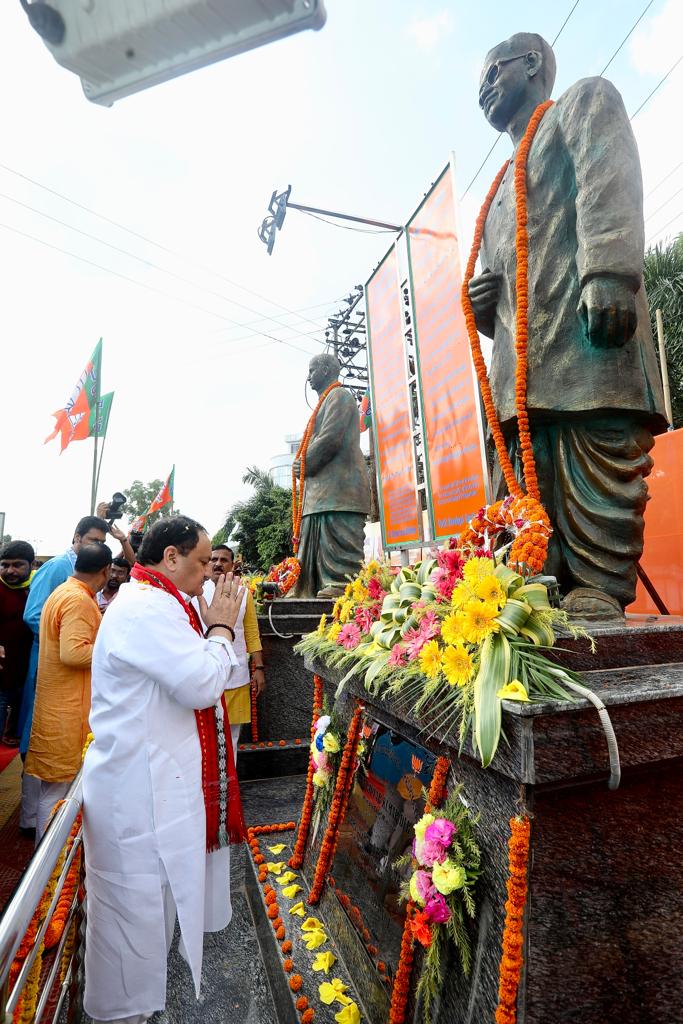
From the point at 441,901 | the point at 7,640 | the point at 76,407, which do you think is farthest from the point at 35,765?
the point at 76,407

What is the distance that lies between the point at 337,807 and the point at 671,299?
50.3 ft

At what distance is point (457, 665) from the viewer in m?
1.54

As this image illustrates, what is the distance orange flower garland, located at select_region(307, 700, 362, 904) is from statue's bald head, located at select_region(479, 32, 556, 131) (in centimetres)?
273

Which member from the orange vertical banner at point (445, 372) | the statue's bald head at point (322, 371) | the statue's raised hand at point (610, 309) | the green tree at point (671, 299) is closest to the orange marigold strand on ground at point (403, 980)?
the statue's raised hand at point (610, 309)

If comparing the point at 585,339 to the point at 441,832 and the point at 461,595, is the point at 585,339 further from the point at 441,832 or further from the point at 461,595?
the point at 441,832

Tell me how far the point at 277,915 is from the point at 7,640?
2869 mm

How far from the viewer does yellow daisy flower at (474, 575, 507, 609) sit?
1.56 metres

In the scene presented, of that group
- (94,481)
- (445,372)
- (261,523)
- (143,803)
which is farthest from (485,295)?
(261,523)

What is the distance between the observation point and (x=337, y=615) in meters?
2.92

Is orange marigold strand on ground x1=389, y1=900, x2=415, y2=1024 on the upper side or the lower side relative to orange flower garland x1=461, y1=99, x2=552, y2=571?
lower

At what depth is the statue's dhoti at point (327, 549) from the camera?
5941 mm

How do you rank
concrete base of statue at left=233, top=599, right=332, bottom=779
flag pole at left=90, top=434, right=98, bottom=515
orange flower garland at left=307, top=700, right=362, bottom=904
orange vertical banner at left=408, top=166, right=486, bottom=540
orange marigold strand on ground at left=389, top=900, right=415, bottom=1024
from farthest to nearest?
flag pole at left=90, top=434, right=98, bottom=515 < concrete base of statue at left=233, top=599, right=332, bottom=779 < orange vertical banner at left=408, top=166, right=486, bottom=540 < orange flower garland at left=307, top=700, right=362, bottom=904 < orange marigold strand on ground at left=389, top=900, right=415, bottom=1024

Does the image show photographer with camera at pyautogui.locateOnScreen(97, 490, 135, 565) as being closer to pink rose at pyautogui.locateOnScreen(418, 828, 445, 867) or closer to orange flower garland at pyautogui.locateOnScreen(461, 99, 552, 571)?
orange flower garland at pyautogui.locateOnScreen(461, 99, 552, 571)

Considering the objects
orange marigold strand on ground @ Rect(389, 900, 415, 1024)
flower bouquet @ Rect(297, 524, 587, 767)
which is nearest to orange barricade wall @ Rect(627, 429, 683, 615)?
flower bouquet @ Rect(297, 524, 587, 767)
